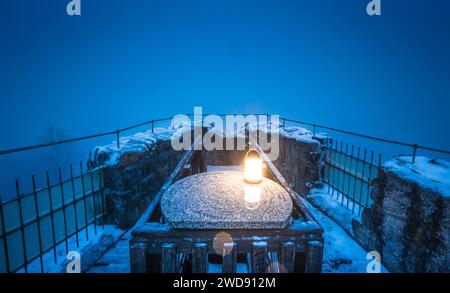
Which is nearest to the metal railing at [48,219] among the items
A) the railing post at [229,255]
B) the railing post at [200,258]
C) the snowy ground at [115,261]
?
the snowy ground at [115,261]

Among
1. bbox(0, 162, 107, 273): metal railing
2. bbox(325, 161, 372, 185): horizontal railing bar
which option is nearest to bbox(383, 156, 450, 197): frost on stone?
bbox(325, 161, 372, 185): horizontal railing bar

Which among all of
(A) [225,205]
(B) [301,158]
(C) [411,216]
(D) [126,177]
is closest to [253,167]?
(A) [225,205]

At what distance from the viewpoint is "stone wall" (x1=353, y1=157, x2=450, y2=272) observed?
2615 mm

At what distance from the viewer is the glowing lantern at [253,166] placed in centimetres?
219

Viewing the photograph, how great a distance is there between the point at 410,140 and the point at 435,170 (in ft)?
380

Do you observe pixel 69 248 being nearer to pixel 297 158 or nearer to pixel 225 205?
pixel 225 205

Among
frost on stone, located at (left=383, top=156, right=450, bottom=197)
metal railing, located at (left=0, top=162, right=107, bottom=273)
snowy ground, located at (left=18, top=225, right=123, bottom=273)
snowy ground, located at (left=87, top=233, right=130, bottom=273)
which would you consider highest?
frost on stone, located at (left=383, top=156, right=450, bottom=197)

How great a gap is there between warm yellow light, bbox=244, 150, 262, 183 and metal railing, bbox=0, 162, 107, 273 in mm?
2696

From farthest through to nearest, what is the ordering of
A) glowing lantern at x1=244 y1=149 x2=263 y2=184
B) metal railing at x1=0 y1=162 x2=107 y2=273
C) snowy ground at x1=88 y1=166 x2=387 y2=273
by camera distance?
snowy ground at x1=88 y1=166 x2=387 y2=273
metal railing at x1=0 y1=162 x2=107 y2=273
glowing lantern at x1=244 y1=149 x2=263 y2=184

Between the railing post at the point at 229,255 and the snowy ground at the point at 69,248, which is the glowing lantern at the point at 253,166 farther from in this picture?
the snowy ground at the point at 69,248

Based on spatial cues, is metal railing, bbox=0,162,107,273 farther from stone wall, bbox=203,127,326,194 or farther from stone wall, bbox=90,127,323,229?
stone wall, bbox=203,127,326,194

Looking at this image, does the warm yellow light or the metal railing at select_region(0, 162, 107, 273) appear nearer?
the warm yellow light

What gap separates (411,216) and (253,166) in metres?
2.45

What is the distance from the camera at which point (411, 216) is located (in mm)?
2996
